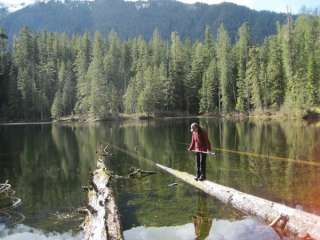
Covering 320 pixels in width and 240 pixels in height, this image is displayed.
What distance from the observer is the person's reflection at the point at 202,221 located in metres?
14.9

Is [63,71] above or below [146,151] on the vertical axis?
above

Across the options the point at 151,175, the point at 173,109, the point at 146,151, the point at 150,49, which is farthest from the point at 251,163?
the point at 150,49

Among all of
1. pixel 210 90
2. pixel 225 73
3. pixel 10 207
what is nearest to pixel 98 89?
pixel 210 90

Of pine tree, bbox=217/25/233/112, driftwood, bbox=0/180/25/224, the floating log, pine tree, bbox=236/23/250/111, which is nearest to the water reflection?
the floating log

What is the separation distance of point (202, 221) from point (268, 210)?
223 centimetres

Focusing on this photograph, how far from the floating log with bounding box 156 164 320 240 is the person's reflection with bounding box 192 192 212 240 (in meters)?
0.76

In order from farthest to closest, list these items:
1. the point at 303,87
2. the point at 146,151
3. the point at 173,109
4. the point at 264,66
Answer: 1. the point at 173,109
2. the point at 264,66
3. the point at 303,87
4. the point at 146,151

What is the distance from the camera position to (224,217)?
53.9ft

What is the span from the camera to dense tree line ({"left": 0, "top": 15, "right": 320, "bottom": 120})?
4055 inches

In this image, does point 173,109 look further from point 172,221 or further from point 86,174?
point 172,221

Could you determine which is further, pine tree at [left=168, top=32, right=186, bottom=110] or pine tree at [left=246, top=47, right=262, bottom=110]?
pine tree at [left=168, top=32, right=186, bottom=110]

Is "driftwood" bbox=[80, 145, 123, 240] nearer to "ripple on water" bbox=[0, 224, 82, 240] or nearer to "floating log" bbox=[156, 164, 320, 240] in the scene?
"ripple on water" bbox=[0, 224, 82, 240]

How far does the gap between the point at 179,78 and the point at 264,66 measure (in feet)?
82.5

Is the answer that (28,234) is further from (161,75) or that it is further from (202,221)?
(161,75)
